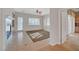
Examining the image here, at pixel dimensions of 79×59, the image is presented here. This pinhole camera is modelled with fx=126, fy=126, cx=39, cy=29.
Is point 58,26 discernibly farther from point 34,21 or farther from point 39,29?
point 34,21

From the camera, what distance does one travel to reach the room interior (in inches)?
94.4

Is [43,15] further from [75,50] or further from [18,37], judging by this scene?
[75,50]

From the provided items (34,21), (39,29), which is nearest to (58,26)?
(39,29)

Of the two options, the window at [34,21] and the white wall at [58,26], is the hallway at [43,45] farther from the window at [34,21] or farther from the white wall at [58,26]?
the window at [34,21]

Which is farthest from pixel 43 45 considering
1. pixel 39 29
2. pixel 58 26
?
pixel 58 26

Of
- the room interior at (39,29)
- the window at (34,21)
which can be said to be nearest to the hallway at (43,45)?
the room interior at (39,29)

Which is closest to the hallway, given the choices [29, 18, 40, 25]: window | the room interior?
the room interior

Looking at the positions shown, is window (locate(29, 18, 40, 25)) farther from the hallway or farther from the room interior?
the hallway

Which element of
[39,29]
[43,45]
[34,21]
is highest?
[34,21]

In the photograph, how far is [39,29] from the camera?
2.45 m

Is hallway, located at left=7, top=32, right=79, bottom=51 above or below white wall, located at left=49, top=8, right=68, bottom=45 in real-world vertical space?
below

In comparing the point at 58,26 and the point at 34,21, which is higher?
the point at 34,21

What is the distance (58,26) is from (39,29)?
1.23 ft

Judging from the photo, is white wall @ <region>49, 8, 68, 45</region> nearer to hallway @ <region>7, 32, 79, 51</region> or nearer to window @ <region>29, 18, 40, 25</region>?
hallway @ <region>7, 32, 79, 51</region>
